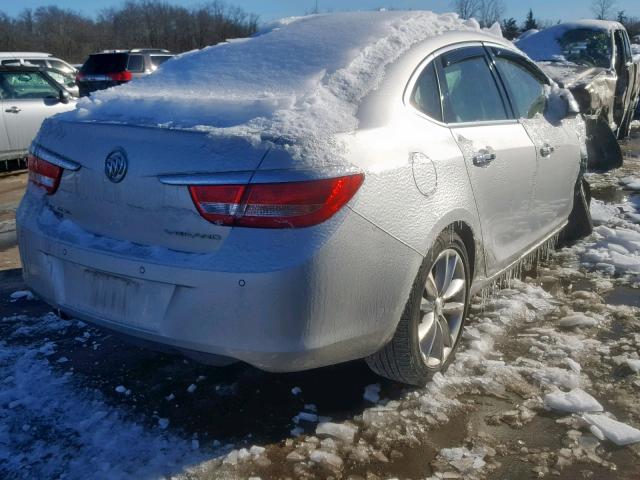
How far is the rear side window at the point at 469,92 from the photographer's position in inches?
127

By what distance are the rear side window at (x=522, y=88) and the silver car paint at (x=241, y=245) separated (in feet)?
3.66

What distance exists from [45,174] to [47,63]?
17162mm

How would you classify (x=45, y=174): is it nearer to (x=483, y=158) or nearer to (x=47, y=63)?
(x=483, y=158)

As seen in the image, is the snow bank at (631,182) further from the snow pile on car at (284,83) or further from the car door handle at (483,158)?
the car door handle at (483,158)

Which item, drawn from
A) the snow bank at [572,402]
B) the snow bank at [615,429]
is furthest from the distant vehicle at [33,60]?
the snow bank at [615,429]

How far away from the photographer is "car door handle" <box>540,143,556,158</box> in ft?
12.8

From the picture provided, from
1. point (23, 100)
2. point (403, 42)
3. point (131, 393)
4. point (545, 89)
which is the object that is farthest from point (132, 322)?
point (23, 100)

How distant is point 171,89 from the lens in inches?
125

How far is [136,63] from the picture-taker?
17.0m

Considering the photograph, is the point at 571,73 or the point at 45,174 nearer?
the point at 45,174

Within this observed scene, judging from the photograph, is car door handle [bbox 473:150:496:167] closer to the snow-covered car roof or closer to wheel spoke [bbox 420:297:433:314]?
wheel spoke [bbox 420:297:433:314]

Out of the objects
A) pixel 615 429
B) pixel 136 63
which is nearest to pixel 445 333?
pixel 615 429

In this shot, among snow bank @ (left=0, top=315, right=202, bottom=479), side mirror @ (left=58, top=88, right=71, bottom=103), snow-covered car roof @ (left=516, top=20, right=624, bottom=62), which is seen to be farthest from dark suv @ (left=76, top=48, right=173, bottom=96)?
snow bank @ (left=0, top=315, right=202, bottom=479)

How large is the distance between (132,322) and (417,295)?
113 centimetres
